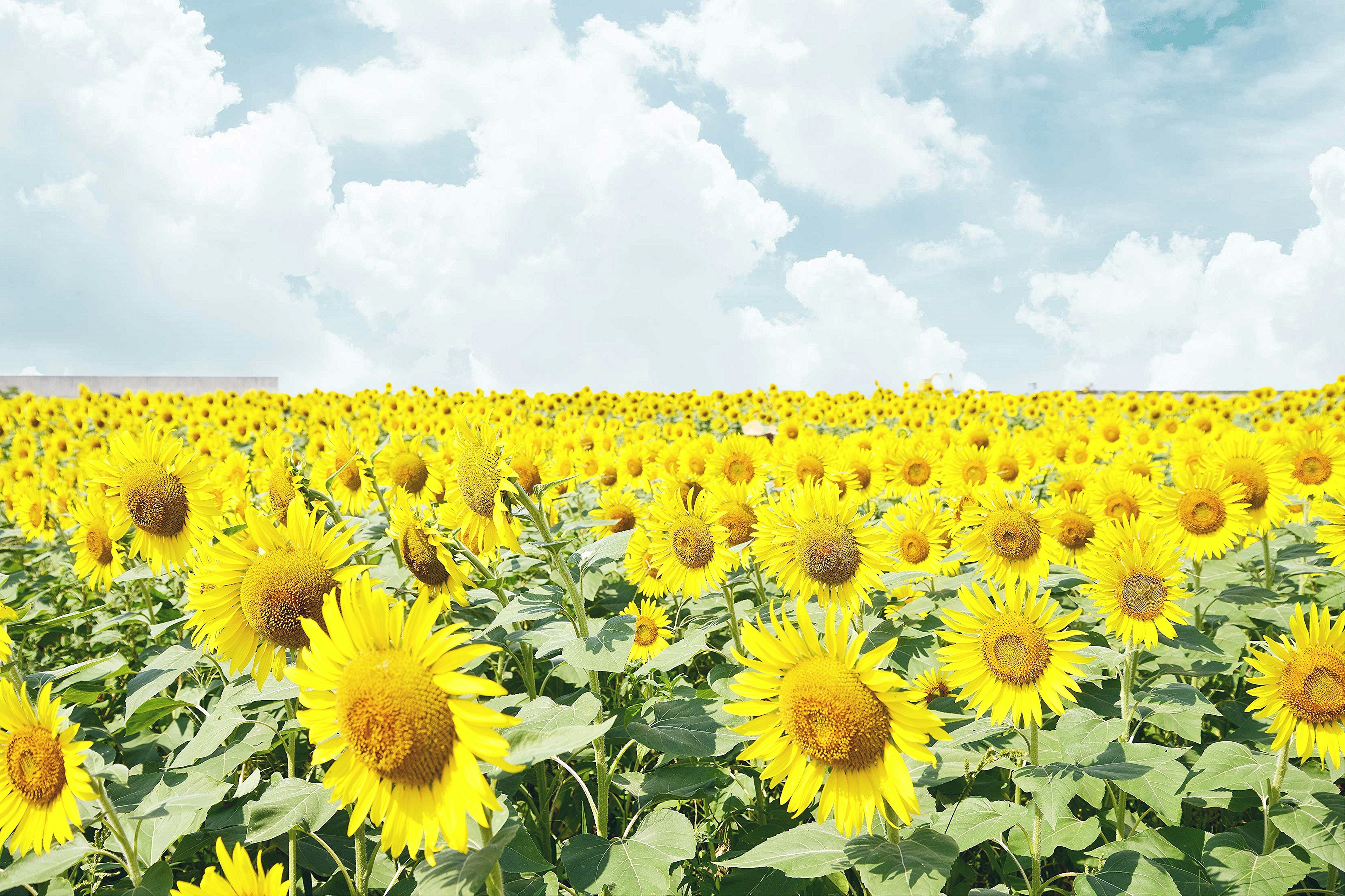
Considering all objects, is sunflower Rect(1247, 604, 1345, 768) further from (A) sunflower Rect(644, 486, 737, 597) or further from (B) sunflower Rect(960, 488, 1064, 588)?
(A) sunflower Rect(644, 486, 737, 597)

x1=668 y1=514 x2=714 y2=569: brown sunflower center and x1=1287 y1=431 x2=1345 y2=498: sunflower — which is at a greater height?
x1=1287 y1=431 x2=1345 y2=498: sunflower

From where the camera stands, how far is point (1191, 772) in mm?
3111

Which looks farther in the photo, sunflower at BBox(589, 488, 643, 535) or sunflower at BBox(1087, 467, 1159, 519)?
sunflower at BBox(589, 488, 643, 535)

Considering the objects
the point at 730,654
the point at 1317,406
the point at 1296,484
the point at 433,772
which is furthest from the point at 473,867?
the point at 1317,406

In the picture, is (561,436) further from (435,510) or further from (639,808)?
(639,808)

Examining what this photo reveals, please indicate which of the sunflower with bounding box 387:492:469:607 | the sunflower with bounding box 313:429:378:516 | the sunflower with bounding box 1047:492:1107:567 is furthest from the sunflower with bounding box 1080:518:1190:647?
the sunflower with bounding box 313:429:378:516

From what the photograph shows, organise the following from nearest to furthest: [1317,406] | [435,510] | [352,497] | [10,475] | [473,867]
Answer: [473,867] → [435,510] → [352,497] → [10,475] → [1317,406]

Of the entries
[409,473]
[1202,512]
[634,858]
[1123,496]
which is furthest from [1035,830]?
[409,473]

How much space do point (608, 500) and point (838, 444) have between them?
9.06 ft

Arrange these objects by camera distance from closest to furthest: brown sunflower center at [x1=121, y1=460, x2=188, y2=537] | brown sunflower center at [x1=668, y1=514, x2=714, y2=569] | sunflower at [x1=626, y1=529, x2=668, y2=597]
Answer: brown sunflower center at [x1=121, y1=460, x2=188, y2=537], brown sunflower center at [x1=668, y1=514, x2=714, y2=569], sunflower at [x1=626, y1=529, x2=668, y2=597]

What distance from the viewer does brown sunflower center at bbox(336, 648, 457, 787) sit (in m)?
1.49

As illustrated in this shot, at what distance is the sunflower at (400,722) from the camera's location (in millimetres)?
1481

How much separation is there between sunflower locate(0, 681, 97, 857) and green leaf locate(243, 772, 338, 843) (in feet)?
1.34

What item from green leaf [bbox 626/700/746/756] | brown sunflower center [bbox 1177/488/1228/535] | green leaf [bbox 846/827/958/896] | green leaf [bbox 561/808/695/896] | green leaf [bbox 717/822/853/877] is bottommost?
green leaf [bbox 561/808/695/896]
